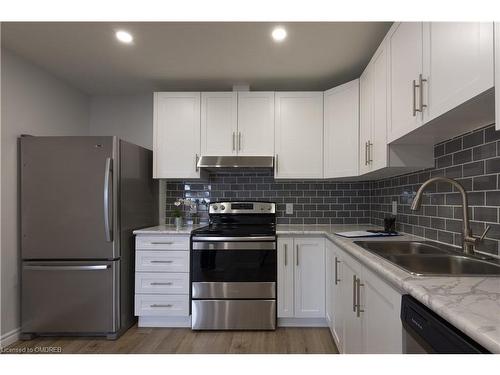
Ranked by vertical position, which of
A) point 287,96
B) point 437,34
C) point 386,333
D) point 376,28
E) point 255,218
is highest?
point 376,28

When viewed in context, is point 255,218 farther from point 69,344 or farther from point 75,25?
point 75,25

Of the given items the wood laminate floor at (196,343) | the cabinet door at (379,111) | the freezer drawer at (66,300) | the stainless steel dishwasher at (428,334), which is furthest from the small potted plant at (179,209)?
the stainless steel dishwasher at (428,334)

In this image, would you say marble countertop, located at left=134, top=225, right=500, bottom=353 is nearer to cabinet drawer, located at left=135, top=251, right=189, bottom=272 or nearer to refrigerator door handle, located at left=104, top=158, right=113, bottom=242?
cabinet drawer, located at left=135, top=251, right=189, bottom=272

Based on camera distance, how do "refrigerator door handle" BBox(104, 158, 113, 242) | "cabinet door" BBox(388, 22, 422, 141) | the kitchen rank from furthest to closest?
"refrigerator door handle" BBox(104, 158, 113, 242) → the kitchen → "cabinet door" BBox(388, 22, 422, 141)

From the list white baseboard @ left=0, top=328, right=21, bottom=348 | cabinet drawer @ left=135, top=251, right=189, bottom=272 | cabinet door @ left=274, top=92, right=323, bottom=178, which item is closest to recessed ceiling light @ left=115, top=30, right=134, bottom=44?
cabinet door @ left=274, top=92, right=323, bottom=178

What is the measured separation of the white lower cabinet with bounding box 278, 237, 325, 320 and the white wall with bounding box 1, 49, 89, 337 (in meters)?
2.20

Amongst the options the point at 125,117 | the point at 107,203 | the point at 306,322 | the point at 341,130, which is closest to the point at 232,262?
the point at 306,322

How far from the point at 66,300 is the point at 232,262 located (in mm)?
1377

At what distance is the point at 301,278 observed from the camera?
2.52 m

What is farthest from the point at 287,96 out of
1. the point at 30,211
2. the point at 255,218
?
the point at 30,211

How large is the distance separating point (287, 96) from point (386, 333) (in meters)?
2.25

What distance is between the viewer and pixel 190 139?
2.82 m

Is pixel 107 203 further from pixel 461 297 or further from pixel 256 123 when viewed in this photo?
pixel 461 297

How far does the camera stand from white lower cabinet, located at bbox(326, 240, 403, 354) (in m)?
1.08
